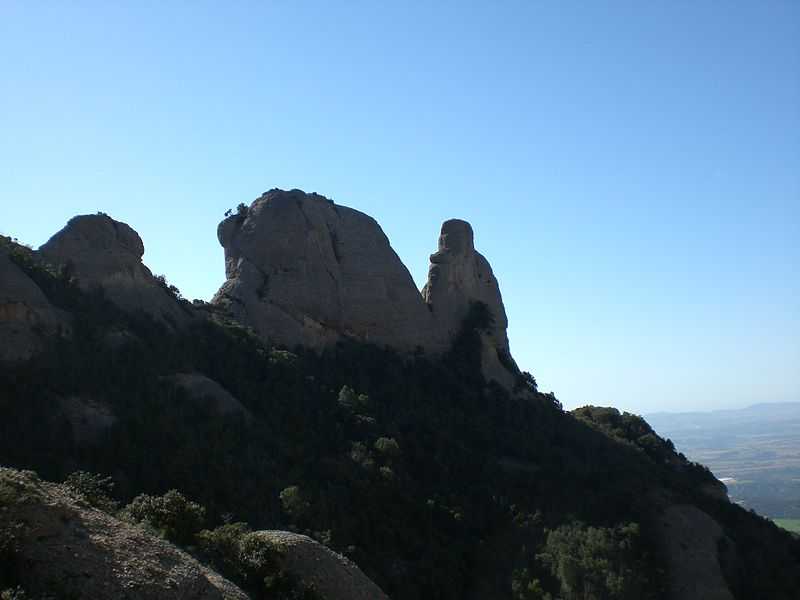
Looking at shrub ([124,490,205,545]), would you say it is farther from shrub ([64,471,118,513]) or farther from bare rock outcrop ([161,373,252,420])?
bare rock outcrop ([161,373,252,420])

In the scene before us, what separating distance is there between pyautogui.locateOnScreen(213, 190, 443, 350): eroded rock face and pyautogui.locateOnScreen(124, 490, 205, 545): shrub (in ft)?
91.1

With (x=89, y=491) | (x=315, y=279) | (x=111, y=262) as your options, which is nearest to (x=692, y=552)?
(x=89, y=491)

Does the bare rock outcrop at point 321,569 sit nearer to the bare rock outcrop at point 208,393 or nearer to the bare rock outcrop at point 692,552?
the bare rock outcrop at point 208,393

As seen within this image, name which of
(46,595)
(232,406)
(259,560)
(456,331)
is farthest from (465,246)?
(46,595)

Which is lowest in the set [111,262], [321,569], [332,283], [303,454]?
[321,569]

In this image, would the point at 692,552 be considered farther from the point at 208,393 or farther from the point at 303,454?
the point at 208,393

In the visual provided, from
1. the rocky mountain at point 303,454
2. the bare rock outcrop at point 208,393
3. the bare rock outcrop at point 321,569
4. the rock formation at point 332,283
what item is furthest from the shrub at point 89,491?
the rock formation at point 332,283

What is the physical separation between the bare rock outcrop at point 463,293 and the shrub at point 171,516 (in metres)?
35.4

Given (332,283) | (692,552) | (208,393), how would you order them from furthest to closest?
(332,283) < (208,393) < (692,552)

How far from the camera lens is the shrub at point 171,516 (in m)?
19.1

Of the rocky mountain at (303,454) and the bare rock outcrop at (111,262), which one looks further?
the bare rock outcrop at (111,262)

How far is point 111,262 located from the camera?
1609 inches

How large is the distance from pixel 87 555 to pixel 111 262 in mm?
27612

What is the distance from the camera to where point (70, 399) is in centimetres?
2978
